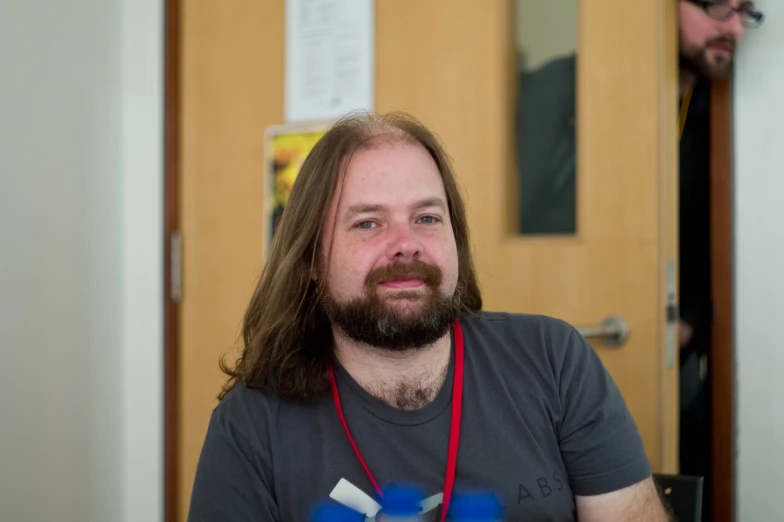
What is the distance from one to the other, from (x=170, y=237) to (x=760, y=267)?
162 cm

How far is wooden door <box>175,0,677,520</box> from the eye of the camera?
54.2 inches

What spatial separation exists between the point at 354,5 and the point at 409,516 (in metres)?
1.34

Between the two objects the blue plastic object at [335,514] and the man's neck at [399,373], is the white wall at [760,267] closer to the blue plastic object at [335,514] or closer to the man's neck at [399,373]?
the man's neck at [399,373]

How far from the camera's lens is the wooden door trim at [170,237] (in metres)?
2.11

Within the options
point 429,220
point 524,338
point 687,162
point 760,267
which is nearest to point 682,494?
point 524,338

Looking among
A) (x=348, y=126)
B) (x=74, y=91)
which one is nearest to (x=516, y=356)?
(x=348, y=126)

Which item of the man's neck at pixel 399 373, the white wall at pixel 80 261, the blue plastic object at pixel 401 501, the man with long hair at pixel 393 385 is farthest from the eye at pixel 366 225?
the white wall at pixel 80 261

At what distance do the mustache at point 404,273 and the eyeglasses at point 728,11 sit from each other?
988mm

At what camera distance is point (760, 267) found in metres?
1.61

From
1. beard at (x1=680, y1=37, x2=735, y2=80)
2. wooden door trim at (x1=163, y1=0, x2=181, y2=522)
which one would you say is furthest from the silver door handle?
wooden door trim at (x1=163, y1=0, x2=181, y2=522)

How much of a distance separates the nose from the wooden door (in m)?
0.50

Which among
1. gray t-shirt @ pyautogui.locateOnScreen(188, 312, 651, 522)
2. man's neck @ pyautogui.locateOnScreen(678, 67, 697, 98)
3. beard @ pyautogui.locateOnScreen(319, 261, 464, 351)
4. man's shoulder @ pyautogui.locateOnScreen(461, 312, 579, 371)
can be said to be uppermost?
man's neck @ pyautogui.locateOnScreen(678, 67, 697, 98)

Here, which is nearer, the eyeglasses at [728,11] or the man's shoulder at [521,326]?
the man's shoulder at [521,326]

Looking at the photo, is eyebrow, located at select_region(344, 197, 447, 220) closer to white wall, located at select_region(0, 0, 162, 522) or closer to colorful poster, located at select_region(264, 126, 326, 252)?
colorful poster, located at select_region(264, 126, 326, 252)
